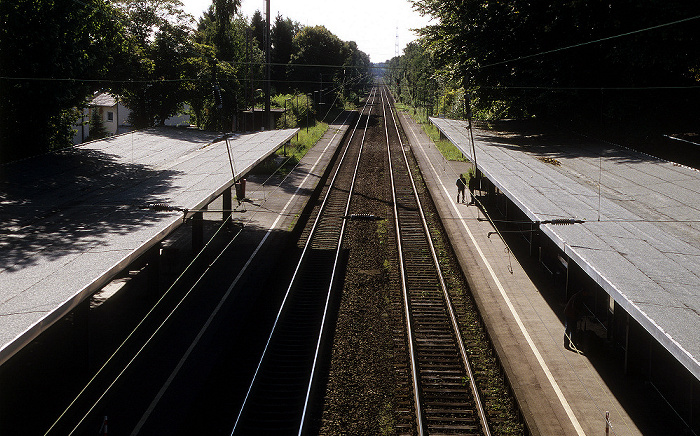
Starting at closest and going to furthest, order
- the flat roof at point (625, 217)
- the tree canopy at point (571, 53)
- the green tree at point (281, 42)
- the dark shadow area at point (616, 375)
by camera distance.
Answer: the flat roof at point (625, 217) → the dark shadow area at point (616, 375) → the tree canopy at point (571, 53) → the green tree at point (281, 42)

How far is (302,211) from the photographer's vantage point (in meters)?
27.0

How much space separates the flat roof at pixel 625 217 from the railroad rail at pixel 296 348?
19.9 feet

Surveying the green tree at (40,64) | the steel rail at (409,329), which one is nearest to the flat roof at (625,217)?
the steel rail at (409,329)

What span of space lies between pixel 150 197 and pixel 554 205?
11621mm

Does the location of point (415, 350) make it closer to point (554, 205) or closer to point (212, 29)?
point (554, 205)

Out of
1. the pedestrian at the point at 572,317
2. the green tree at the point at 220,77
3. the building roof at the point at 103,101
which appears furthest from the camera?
the building roof at the point at 103,101

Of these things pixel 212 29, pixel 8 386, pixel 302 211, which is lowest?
pixel 8 386

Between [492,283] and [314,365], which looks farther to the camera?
[492,283]

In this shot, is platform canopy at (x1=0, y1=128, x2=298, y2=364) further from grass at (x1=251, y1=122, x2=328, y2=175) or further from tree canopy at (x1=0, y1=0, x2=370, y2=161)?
grass at (x1=251, y1=122, x2=328, y2=175)

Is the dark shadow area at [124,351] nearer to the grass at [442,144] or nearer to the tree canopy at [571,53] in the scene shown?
the tree canopy at [571,53]

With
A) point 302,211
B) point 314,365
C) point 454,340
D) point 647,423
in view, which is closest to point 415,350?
point 454,340

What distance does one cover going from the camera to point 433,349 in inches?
543

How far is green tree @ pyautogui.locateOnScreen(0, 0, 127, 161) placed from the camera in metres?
21.4

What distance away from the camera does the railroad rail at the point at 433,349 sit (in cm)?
1083
